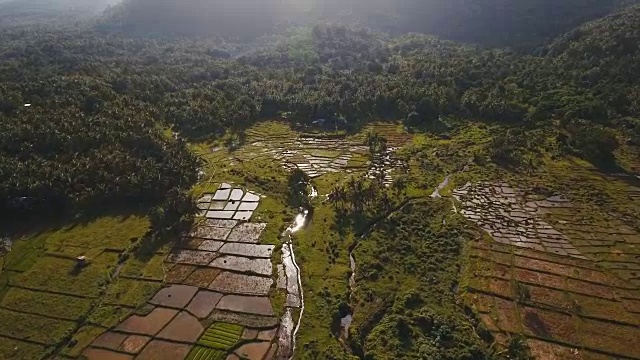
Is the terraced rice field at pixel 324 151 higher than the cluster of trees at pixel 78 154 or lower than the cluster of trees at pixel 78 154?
lower

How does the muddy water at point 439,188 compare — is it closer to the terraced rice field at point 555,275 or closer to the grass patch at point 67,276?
the terraced rice field at point 555,275

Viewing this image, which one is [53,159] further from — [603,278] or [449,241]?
[603,278]

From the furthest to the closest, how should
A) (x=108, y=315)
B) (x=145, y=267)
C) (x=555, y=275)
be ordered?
(x=145, y=267) < (x=555, y=275) < (x=108, y=315)

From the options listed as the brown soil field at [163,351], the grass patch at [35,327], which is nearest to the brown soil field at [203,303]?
the brown soil field at [163,351]

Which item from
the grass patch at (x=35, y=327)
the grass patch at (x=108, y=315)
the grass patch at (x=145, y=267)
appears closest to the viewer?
the grass patch at (x=35, y=327)

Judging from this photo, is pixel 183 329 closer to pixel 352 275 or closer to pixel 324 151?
pixel 352 275

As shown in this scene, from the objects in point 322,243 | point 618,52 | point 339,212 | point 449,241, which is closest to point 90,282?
point 322,243

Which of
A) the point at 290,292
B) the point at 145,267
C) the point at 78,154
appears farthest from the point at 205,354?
the point at 78,154

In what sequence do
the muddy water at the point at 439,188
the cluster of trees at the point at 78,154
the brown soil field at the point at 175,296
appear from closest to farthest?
the brown soil field at the point at 175,296
the cluster of trees at the point at 78,154
the muddy water at the point at 439,188
